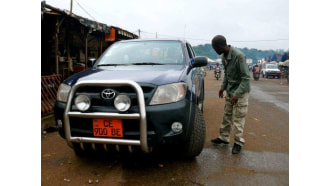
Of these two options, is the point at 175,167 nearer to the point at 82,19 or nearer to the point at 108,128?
the point at 108,128

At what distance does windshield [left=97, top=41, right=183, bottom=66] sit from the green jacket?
28.1 inches

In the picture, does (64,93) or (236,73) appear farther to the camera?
(236,73)

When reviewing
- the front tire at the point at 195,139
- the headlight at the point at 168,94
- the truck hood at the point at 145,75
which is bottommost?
the front tire at the point at 195,139

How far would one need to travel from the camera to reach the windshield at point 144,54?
331 cm

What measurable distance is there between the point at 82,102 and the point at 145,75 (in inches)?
27.9

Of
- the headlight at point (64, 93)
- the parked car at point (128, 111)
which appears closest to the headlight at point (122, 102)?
the parked car at point (128, 111)

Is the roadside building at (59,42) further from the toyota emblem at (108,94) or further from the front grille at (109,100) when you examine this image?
the toyota emblem at (108,94)

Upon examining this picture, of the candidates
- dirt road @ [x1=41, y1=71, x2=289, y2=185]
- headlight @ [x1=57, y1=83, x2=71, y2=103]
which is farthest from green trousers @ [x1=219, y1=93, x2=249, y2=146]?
headlight @ [x1=57, y1=83, x2=71, y2=103]

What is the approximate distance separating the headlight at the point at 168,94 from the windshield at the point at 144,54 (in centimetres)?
85

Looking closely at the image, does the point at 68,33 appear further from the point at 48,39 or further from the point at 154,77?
the point at 154,77

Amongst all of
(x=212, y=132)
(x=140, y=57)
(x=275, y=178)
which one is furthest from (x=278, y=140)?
(x=140, y=57)

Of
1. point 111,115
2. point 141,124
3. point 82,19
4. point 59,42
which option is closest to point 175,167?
point 141,124

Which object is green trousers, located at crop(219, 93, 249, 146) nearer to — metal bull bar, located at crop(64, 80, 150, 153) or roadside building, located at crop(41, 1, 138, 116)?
metal bull bar, located at crop(64, 80, 150, 153)

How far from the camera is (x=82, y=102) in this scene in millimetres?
2432
